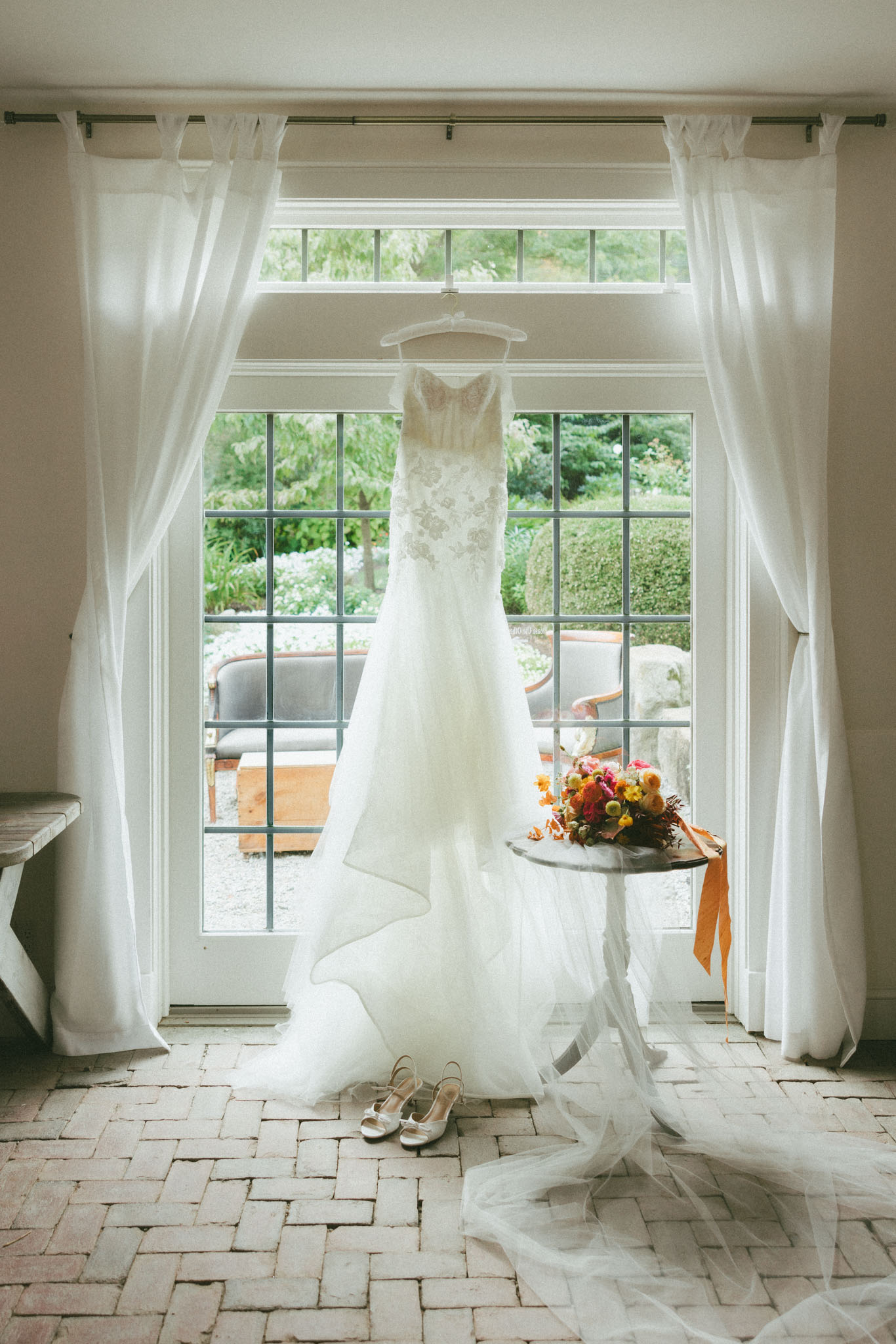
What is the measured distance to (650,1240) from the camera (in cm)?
210

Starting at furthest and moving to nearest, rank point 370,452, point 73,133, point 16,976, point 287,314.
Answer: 1. point 370,452
2. point 287,314
3. point 73,133
4. point 16,976

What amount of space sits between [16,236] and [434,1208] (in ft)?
9.91

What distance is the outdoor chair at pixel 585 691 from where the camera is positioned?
334 cm

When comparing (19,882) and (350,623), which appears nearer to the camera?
(19,882)

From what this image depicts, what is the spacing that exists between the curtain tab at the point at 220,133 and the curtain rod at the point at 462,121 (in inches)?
2.9

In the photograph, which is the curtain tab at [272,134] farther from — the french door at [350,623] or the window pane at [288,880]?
the window pane at [288,880]

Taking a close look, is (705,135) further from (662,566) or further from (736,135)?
→ (662,566)

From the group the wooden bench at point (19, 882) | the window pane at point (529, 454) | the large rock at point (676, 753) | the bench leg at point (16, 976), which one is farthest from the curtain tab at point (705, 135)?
the bench leg at point (16, 976)

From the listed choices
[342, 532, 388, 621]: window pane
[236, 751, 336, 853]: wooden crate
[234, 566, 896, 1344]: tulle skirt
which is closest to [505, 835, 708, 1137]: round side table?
[234, 566, 896, 1344]: tulle skirt

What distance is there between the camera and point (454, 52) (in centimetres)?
279

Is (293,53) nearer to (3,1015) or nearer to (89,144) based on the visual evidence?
(89,144)

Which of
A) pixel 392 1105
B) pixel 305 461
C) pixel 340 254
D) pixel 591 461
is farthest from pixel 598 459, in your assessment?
pixel 392 1105

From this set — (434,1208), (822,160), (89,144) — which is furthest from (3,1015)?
(822,160)

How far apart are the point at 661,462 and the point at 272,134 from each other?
1610 millimetres
